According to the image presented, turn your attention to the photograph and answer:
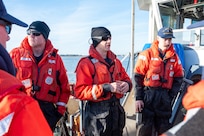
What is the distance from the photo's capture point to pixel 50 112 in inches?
113

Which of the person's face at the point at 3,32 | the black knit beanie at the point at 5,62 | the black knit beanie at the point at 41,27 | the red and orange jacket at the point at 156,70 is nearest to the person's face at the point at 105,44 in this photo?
the black knit beanie at the point at 41,27

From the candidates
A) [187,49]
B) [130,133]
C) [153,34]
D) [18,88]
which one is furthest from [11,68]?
[153,34]

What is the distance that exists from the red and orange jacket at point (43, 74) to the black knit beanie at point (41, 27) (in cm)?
13

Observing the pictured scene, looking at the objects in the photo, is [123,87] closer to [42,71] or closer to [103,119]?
[103,119]

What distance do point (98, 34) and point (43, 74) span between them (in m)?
0.77

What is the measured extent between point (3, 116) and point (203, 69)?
3.97 meters

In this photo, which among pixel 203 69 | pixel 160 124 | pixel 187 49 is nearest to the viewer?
pixel 160 124

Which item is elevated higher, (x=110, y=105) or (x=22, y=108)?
(x=22, y=108)

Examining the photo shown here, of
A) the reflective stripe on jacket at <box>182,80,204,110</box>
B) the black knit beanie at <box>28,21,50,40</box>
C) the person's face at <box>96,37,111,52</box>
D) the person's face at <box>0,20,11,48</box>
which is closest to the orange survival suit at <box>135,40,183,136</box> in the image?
the person's face at <box>96,37,111,52</box>

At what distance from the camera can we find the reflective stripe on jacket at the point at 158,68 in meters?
Result: 3.42

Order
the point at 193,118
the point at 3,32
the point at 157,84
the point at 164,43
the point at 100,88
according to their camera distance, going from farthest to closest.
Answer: the point at 164,43, the point at 157,84, the point at 100,88, the point at 3,32, the point at 193,118

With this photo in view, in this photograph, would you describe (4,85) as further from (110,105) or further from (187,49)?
(187,49)

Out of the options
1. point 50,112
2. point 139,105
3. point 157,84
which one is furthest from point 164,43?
point 50,112

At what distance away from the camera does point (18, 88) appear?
0.88 metres
